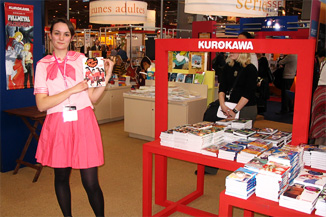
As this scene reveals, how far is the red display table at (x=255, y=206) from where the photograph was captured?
182 centimetres

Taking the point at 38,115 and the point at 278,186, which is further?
the point at 38,115

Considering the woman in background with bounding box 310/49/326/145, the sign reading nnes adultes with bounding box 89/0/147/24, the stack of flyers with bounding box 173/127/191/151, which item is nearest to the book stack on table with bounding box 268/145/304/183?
the stack of flyers with bounding box 173/127/191/151

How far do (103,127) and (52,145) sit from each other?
4407 millimetres

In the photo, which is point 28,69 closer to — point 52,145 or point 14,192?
point 14,192

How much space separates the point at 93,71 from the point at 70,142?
52 centimetres

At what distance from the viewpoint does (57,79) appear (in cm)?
246

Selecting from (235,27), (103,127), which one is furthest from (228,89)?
(235,27)

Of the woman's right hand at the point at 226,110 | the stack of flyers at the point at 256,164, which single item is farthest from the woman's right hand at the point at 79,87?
the woman's right hand at the point at 226,110

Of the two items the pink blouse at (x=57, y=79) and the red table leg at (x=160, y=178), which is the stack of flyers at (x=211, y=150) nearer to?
the red table leg at (x=160, y=178)

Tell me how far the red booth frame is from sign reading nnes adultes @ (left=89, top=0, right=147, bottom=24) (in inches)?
75.6

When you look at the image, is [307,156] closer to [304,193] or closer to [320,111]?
[304,193]

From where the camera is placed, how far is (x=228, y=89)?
13.1 feet

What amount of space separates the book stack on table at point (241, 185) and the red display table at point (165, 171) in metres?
0.44

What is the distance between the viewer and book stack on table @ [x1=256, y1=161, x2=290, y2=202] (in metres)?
1.90
